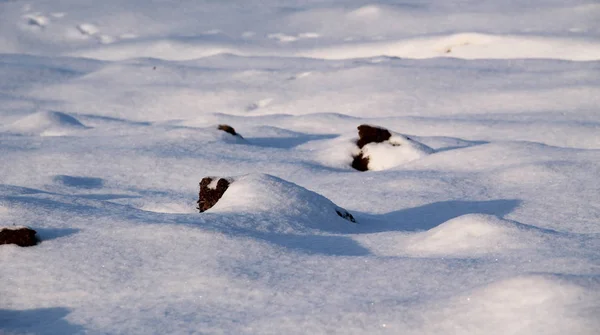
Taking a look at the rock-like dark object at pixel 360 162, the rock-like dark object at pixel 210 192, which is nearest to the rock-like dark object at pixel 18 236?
the rock-like dark object at pixel 210 192

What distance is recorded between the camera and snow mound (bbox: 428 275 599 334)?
85.9 inches

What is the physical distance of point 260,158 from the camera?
19.0ft

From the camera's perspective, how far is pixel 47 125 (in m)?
7.18

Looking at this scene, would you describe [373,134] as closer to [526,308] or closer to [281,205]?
[281,205]

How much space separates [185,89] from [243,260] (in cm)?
703

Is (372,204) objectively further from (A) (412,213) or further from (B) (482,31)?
(B) (482,31)

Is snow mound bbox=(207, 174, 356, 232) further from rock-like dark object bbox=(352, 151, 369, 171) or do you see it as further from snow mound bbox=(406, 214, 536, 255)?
rock-like dark object bbox=(352, 151, 369, 171)

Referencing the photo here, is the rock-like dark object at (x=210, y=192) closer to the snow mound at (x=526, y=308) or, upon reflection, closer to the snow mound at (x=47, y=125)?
the snow mound at (x=526, y=308)

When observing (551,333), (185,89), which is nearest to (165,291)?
(551,333)

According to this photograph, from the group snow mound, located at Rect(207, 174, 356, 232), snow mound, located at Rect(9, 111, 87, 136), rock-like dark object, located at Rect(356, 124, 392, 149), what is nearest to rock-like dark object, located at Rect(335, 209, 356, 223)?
snow mound, located at Rect(207, 174, 356, 232)

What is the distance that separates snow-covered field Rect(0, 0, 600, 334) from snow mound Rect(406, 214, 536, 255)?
1cm

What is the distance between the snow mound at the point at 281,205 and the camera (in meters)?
3.67

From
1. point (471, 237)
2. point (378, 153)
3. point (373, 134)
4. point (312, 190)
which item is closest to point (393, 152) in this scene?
point (378, 153)

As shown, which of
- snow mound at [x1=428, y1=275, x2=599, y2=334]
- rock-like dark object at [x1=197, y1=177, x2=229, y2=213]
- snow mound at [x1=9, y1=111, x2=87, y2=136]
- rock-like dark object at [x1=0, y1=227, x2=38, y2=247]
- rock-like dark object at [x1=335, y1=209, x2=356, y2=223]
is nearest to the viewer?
snow mound at [x1=428, y1=275, x2=599, y2=334]
